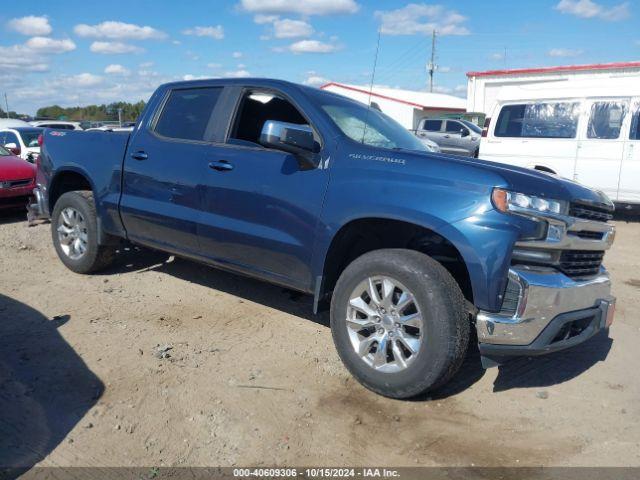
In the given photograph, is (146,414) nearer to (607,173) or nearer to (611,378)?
(611,378)

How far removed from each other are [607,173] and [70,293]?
8653mm

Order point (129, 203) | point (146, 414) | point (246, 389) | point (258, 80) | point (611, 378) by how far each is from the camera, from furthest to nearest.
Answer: point (129, 203) < point (258, 80) < point (611, 378) < point (246, 389) < point (146, 414)

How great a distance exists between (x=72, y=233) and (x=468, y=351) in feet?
13.2

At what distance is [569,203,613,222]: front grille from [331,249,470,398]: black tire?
853 millimetres

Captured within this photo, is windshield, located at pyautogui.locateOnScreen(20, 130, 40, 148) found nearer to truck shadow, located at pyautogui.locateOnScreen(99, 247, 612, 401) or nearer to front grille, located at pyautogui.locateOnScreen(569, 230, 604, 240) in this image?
truck shadow, located at pyautogui.locateOnScreen(99, 247, 612, 401)

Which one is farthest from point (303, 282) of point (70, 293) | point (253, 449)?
point (70, 293)

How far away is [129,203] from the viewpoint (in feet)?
16.9

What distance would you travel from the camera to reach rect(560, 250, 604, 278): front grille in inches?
136

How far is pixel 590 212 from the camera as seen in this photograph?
11.9 feet

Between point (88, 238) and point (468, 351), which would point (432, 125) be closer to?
point (88, 238)

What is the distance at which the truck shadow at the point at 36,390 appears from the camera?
3.04 metres

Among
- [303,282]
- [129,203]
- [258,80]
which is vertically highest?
[258,80]

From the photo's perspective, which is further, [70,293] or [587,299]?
[70,293]

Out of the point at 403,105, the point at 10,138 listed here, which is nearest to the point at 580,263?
the point at 10,138
